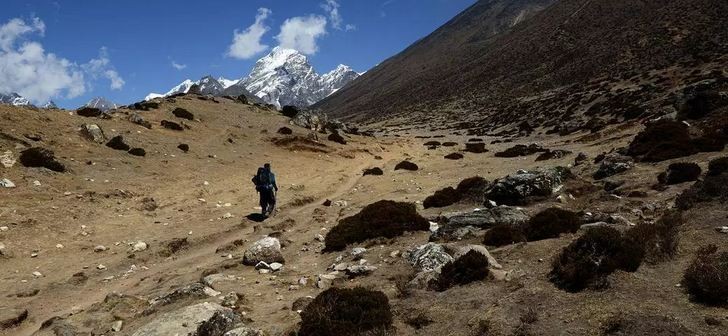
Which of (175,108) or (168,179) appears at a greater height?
(175,108)

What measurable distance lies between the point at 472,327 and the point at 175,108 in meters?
43.4

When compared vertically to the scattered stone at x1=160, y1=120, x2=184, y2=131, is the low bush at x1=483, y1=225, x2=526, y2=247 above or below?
below

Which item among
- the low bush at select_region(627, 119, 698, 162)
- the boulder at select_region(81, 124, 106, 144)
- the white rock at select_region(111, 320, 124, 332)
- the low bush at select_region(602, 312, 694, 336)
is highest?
the boulder at select_region(81, 124, 106, 144)

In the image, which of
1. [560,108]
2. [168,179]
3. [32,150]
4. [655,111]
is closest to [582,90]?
[560,108]

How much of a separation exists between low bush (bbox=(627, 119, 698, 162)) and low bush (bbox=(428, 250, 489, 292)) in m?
13.9

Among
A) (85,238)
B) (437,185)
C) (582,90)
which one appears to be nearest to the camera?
(85,238)

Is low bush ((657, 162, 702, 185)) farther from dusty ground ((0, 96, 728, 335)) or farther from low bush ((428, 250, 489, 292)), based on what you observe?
low bush ((428, 250, 489, 292))

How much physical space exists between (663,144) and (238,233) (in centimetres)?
1862

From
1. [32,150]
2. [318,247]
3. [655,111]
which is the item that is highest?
[32,150]

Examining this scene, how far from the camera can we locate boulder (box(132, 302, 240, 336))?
932cm

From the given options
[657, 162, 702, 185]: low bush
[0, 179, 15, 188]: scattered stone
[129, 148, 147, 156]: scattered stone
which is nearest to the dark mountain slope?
[657, 162, 702, 185]: low bush

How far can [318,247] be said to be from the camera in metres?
16.4

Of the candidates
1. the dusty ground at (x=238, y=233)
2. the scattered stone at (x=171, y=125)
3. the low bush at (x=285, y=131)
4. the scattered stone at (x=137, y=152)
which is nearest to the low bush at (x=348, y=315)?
the dusty ground at (x=238, y=233)

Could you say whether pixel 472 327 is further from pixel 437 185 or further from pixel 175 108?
pixel 175 108
